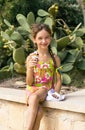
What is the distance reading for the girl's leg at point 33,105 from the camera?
3.54 m

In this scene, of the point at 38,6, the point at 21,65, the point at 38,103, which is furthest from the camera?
the point at 38,6

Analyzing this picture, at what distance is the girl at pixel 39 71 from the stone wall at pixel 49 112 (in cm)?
16

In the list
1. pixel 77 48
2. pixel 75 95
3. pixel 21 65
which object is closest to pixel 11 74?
pixel 21 65

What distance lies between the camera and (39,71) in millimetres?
3756

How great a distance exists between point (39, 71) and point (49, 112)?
442 millimetres

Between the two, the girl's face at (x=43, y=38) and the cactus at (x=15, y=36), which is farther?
the cactus at (x=15, y=36)

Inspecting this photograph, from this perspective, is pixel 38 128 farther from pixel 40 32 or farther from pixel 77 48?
pixel 77 48

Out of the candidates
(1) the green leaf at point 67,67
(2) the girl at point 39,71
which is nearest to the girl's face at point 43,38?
(2) the girl at point 39,71

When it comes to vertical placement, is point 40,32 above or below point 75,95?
above

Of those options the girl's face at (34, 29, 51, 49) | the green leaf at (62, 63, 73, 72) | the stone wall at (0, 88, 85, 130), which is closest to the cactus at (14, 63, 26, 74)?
the green leaf at (62, 63, 73, 72)

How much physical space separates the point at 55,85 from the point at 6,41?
94.9 inches

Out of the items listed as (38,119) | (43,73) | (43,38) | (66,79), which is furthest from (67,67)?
(38,119)

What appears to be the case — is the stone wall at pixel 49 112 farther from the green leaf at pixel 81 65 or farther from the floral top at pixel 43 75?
the green leaf at pixel 81 65

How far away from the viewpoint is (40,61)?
377cm
